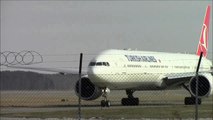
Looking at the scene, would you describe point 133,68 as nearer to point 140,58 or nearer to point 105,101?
point 140,58

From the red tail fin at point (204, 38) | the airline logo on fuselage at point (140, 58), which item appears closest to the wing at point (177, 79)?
the airline logo on fuselage at point (140, 58)

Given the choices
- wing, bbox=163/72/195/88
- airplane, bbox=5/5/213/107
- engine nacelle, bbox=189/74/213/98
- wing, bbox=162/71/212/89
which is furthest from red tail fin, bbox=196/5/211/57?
engine nacelle, bbox=189/74/213/98

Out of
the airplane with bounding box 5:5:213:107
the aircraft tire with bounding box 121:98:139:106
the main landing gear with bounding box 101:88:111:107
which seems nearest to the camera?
the main landing gear with bounding box 101:88:111:107

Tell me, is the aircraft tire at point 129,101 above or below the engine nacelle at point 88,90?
below

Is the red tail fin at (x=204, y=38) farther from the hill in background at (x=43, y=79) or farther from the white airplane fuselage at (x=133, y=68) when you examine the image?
the hill in background at (x=43, y=79)

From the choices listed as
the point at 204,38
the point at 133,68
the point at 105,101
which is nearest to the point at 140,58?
the point at 133,68

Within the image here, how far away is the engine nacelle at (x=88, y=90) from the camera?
33594mm

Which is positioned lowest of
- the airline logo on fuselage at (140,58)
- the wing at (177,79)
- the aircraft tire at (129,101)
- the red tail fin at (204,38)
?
the aircraft tire at (129,101)

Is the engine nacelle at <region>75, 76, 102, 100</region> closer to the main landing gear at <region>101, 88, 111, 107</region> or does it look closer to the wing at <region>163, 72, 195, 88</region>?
the main landing gear at <region>101, 88, 111, 107</region>

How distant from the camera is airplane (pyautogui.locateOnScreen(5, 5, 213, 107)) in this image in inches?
1265

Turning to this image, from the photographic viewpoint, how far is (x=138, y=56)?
36094 millimetres

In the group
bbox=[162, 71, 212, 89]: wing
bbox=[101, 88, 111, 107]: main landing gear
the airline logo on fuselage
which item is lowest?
bbox=[101, 88, 111, 107]: main landing gear

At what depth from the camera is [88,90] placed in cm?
3478

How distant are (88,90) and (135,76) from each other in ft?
10.3
